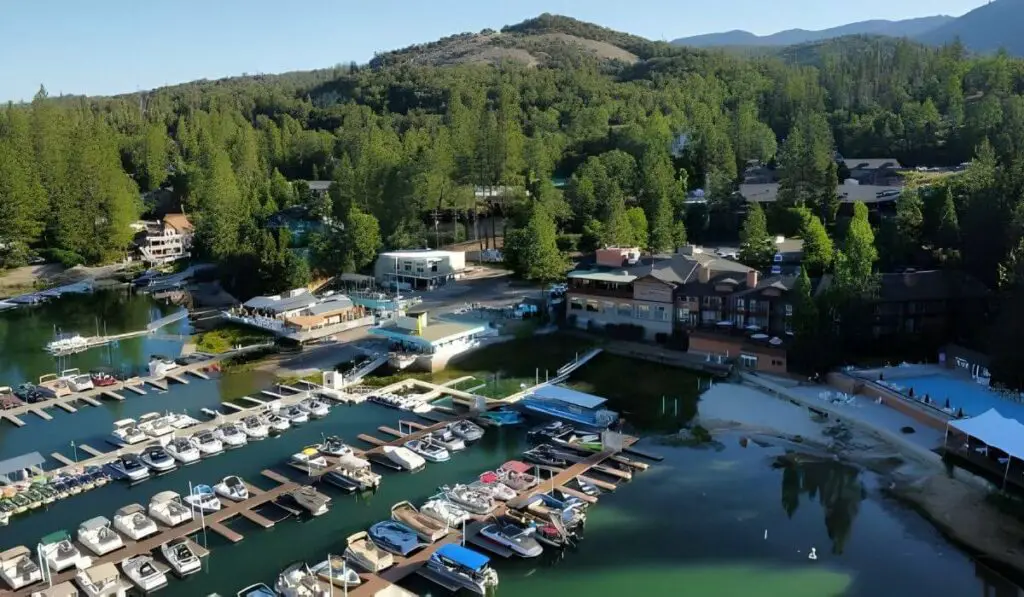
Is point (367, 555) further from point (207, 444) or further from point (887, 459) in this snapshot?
point (887, 459)

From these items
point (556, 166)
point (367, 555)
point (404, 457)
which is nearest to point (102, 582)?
point (367, 555)

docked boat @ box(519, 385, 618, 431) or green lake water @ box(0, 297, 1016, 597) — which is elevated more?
docked boat @ box(519, 385, 618, 431)

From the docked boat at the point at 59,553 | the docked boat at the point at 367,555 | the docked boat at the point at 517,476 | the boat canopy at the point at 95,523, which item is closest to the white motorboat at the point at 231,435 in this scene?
the boat canopy at the point at 95,523

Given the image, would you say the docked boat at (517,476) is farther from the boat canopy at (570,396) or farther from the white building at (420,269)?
the white building at (420,269)

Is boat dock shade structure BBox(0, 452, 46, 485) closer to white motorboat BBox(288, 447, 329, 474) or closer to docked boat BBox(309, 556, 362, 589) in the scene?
white motorboat BBox(288, 447, 329, 474)

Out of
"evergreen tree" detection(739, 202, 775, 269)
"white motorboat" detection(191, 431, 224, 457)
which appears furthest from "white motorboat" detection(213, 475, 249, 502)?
"evergreen tree" detection(739, 202, 775, 269)

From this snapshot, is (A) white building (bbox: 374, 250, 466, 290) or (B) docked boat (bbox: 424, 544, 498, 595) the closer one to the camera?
(B) docked boat (bbox: 424, 544, 498, 595)

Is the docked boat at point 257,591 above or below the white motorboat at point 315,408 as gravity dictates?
below
